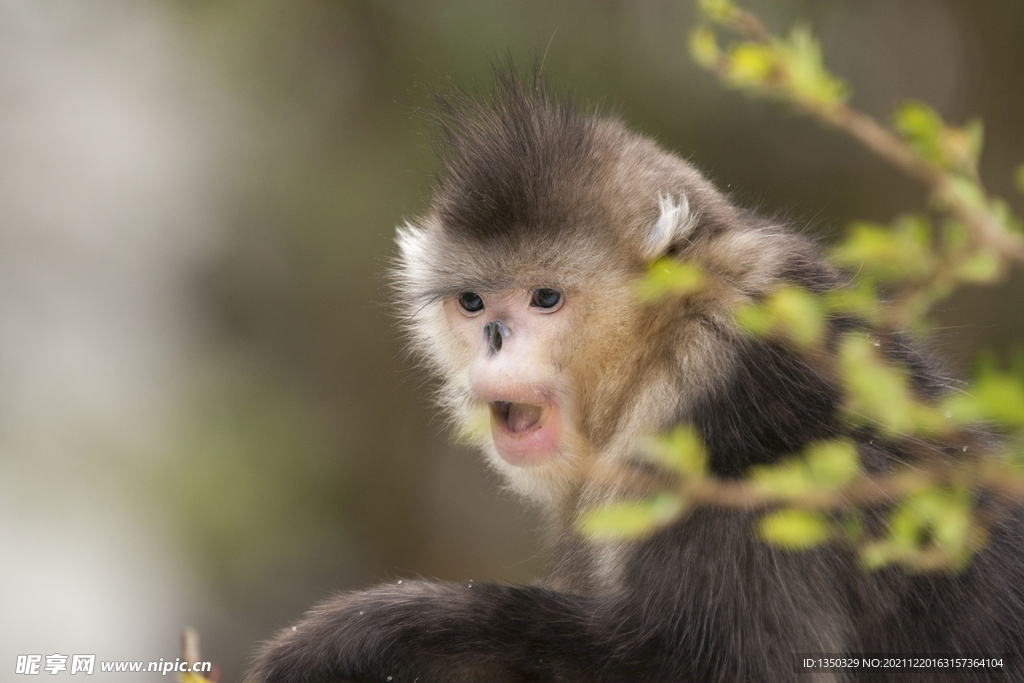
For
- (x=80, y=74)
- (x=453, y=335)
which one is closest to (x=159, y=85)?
(x=80, y=74)

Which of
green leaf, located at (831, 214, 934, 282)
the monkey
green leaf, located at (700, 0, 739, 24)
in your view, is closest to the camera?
green leaf, located at (831, 214, 934, 282)

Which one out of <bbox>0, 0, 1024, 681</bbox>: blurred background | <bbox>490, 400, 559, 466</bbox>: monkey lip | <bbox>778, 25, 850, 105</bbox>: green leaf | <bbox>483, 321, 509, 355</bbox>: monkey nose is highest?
<bbox>0, 0, 1024, 681</bbox>: blurred background

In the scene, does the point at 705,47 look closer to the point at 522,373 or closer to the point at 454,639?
the point at 522,373

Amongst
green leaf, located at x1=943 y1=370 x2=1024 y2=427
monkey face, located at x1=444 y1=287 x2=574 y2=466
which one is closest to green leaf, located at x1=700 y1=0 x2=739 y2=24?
green leaf, located at x1=943 y1=370 x2=1024 y2=427

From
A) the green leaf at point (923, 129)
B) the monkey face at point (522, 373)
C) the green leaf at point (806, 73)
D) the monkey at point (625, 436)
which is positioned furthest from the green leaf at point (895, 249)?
the monkey face at point (522, 373)

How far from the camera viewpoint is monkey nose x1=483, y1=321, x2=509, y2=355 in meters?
3.70

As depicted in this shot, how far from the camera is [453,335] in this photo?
433cm

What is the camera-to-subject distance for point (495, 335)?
3721mm

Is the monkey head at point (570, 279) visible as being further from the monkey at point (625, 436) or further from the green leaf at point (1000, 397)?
the green leaf at point (1000, 397)

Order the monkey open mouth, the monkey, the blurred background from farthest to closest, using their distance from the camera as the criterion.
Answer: the blurred background → the monkey open mouth → the monkey

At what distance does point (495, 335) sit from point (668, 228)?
2.34ft

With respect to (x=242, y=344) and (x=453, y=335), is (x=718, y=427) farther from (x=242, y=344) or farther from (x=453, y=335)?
(x=242, y=344)

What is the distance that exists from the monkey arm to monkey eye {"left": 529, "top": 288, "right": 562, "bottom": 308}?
3.38 ft

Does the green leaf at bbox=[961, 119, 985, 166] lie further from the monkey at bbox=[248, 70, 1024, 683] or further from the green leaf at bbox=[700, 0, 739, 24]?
the monkey at bbox=[248, 70, 1024, 683]
